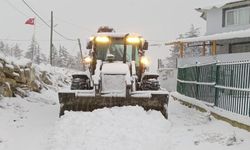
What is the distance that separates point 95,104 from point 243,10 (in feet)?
66.6

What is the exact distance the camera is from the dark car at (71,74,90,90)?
1354 cm

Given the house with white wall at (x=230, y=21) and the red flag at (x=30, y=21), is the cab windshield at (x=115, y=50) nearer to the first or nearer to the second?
the house with white wall at (x=230, y=21)

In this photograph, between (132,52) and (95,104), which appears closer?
(95,104)

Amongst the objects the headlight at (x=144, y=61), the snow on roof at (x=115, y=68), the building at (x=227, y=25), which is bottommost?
the snow on roof at (x=115, y=68)

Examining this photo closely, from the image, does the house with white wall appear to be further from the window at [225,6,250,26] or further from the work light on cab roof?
the work light on cab roof

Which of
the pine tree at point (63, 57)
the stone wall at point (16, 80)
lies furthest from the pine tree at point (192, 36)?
the stone wall at point (16, 80)

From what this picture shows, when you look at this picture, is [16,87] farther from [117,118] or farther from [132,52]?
[117,118]

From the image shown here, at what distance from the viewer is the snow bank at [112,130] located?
9.16 metres

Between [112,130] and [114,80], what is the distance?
8.67ft

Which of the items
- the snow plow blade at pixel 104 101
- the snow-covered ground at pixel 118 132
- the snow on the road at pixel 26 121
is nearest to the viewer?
the snow-covered ground at pixel 118 132

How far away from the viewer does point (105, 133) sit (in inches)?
387

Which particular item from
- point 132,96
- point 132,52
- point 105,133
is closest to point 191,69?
point 132,52

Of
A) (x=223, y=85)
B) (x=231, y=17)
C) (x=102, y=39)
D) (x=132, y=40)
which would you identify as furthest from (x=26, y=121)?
(x=231, y=17)

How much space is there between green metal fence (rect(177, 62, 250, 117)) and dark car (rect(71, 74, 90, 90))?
407 centimetres
